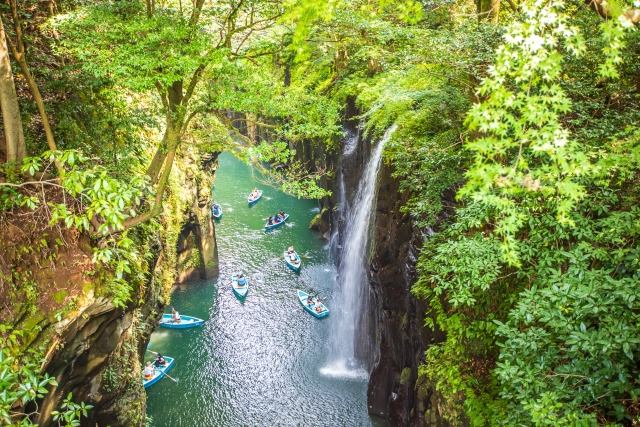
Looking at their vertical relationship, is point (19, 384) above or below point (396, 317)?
above

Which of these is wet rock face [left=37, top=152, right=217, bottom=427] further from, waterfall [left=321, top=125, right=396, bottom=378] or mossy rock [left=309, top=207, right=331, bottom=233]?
mossy rock [left=309, top=207, right=331, bottom=233]

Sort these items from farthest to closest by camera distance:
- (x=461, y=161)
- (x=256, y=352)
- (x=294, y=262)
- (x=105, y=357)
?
(x=294, y=262) < (x=256, y=352) < (x=461, y=161) < (x=105, y=357)

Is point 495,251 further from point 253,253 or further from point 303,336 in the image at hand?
point 253,253

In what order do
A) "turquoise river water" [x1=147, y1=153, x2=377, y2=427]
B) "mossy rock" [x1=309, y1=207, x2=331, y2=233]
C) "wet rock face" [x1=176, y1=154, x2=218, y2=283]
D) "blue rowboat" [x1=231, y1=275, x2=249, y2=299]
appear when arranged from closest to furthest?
"turquoise river water" [x1=147, y1=153, x2=377, y2=427] < "wet rock face" [x1=176, y1=154, x2=218, y2=283] < "blue rowboat" [x1=231, y1=275, x2=249, y2=299] < "mossy rock" [x1=309, y1=207, x2=331, y2=233]

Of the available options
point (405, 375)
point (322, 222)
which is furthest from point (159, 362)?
point (322, 222)

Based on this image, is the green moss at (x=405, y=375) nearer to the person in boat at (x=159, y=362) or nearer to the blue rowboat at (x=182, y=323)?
the person in boat at (x=159, y=362)

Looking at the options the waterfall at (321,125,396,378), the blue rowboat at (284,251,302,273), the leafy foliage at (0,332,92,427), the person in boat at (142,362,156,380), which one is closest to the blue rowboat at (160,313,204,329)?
the person in boat at (142,362,156,380)

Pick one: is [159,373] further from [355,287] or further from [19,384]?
[19,384]

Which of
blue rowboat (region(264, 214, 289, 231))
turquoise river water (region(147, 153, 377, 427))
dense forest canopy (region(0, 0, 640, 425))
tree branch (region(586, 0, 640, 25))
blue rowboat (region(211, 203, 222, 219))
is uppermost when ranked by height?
tree branch (region(586, 0, 640, 25))
